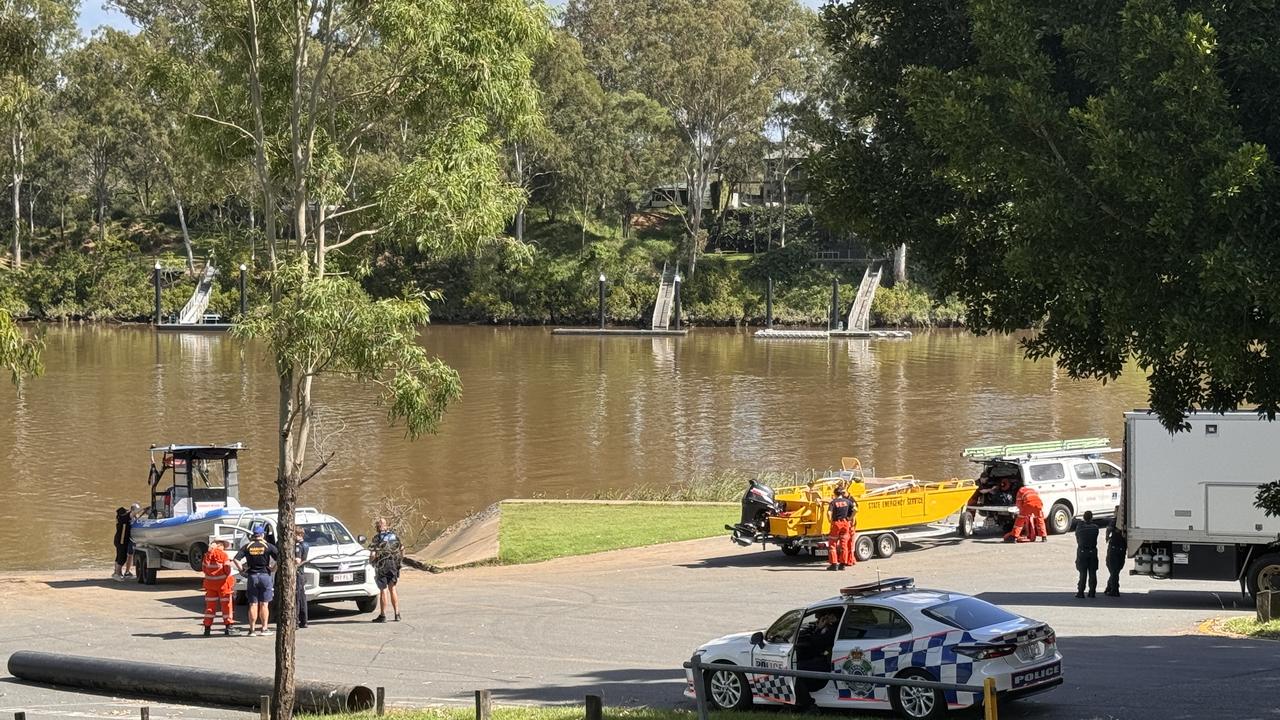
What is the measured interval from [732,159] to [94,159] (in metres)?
42.0

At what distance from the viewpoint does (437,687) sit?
17703 mm

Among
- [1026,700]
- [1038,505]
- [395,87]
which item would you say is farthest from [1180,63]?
[1038,505]

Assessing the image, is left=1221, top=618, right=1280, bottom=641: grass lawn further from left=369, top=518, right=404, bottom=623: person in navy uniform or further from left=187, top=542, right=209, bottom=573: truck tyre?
left=187, top=542, right=209, bottom=573: truck tyre

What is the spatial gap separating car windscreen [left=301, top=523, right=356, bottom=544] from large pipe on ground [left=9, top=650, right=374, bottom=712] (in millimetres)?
4849

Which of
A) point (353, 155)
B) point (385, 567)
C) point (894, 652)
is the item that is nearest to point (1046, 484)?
point (385, 567)

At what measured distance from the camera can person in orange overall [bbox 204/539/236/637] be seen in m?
21.4

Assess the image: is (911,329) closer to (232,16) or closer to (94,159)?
(94,159)

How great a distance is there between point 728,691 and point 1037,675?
10.5 feet

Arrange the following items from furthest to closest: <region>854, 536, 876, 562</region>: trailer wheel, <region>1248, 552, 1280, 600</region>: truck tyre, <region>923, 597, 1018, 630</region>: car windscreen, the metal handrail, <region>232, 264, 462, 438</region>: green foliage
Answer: <region>854, 536, 876, 562</region>: trailer wheel → <region>1248, 552, 1280, 600</region>: truck tyre → <region>232, 264, 462, 438</region>: green foliage → <region>923, 597, 1018, 630</region>: car windscreen → the metal handrail

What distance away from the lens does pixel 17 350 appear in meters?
14.4

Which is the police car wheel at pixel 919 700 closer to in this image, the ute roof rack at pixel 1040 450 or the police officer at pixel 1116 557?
the police officer at pixel 1116 557

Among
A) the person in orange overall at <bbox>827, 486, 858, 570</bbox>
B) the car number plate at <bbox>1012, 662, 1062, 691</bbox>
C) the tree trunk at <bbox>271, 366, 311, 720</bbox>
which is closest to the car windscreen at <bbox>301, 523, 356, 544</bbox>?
the tree trunk at <bbox>271, 366, 311, 720</bbox>

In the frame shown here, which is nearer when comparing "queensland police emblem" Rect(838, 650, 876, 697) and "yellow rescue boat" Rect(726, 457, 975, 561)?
"queensland police emblem" Rect(838, 650, 876, 697)

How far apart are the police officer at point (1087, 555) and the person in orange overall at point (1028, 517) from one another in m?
5.40
